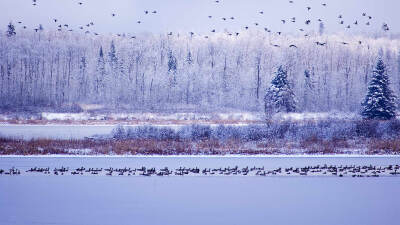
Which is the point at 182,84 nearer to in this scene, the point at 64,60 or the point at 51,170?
the point at 64,60

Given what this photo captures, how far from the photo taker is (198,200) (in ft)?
39.4

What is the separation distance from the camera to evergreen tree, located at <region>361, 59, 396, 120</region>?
39.6m

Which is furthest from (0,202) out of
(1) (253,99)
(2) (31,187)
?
(1) (253,99)

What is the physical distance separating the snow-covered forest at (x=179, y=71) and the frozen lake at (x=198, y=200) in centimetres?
4542

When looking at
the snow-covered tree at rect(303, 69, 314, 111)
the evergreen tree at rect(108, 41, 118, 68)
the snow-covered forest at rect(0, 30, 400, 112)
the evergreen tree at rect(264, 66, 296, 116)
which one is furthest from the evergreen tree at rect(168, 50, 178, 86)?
the evergreen tree at rect(264, 66, 296, 116)

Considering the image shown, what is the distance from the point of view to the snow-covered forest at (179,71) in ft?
217

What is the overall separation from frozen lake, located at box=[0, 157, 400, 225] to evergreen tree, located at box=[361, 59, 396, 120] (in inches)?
1036

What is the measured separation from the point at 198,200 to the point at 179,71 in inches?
2456

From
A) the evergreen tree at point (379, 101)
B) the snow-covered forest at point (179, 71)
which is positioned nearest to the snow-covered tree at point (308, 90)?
the snow-covered forest at point (179, 71)

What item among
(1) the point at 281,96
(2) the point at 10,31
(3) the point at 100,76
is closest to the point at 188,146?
(1) the point at 281,96

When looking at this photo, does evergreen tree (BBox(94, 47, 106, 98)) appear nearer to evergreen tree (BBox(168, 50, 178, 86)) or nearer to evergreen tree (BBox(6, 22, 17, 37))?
evergreen tree (BBox(168, 50, 178, 86))

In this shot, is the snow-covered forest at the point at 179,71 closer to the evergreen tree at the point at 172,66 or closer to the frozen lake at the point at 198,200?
the evergreen tree at the point at 172,66

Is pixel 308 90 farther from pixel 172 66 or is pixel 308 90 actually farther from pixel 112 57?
pixel 112 57

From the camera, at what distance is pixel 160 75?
7219 centimetres
